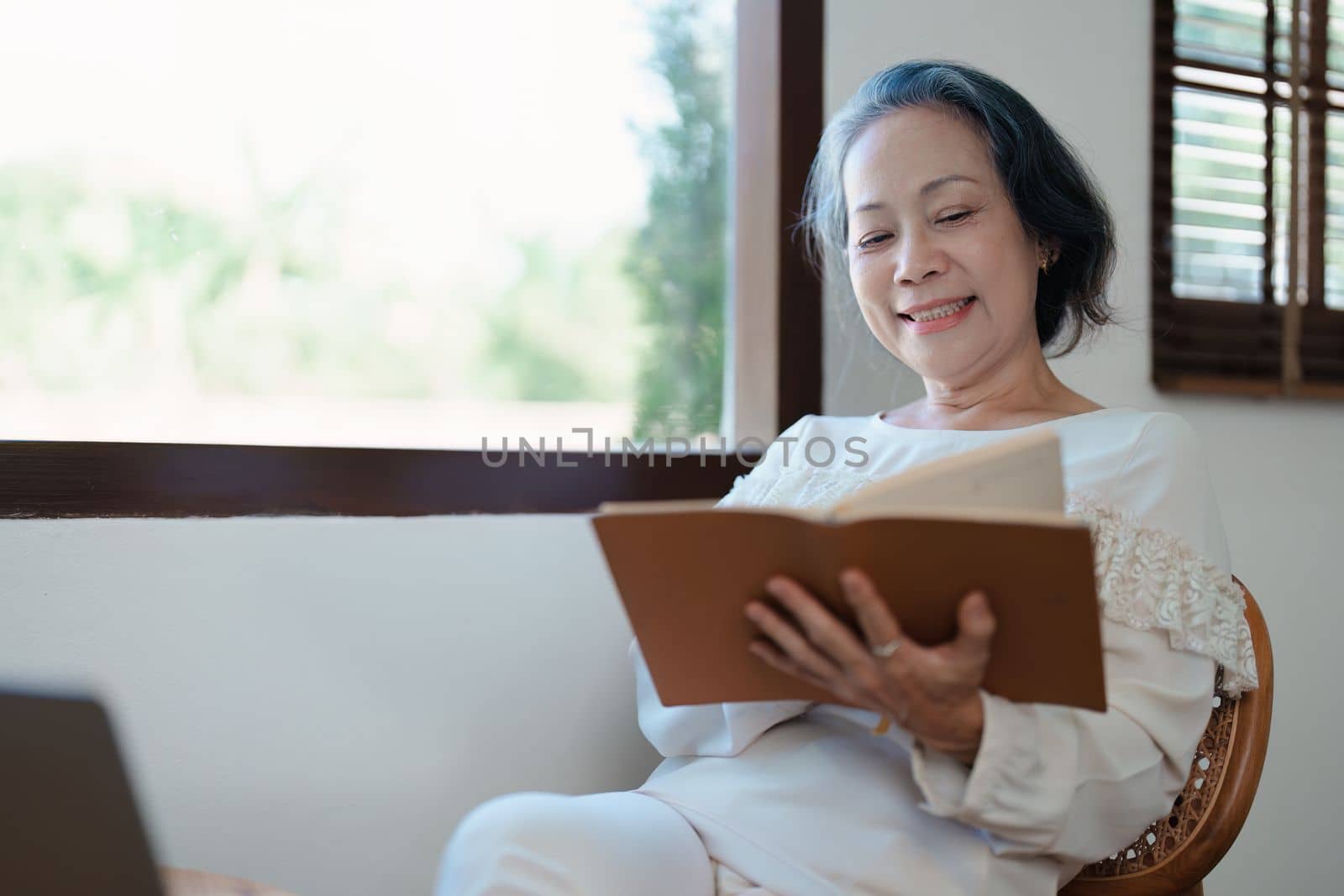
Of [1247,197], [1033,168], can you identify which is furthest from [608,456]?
[1247,197]

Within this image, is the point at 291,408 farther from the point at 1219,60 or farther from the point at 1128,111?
the point at 1219,60

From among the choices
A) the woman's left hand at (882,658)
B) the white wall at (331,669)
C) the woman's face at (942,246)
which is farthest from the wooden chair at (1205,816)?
the white wall at (331,669)

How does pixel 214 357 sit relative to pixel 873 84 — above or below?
below

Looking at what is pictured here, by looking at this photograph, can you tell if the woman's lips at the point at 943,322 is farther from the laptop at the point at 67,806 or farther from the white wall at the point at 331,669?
the laptop at the point at 67,806

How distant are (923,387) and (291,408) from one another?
1166 mm

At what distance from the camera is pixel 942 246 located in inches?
53.0

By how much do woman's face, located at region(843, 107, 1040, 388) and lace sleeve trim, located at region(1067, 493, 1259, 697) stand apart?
32 centimetres

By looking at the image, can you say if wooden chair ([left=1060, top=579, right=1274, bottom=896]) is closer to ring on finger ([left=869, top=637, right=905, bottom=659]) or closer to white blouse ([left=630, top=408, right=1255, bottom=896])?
white blouse ([left=630, top=408, right=1255, bottom=896])

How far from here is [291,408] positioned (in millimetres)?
1978

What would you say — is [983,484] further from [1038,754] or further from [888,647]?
[1038,754]

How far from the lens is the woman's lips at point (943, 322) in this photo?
1.37 metres

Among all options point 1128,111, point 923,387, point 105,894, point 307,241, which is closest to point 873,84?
point 923,387

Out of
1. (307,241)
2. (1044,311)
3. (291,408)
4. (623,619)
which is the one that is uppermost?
(307,241)

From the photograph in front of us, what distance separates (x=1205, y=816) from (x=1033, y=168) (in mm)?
795
